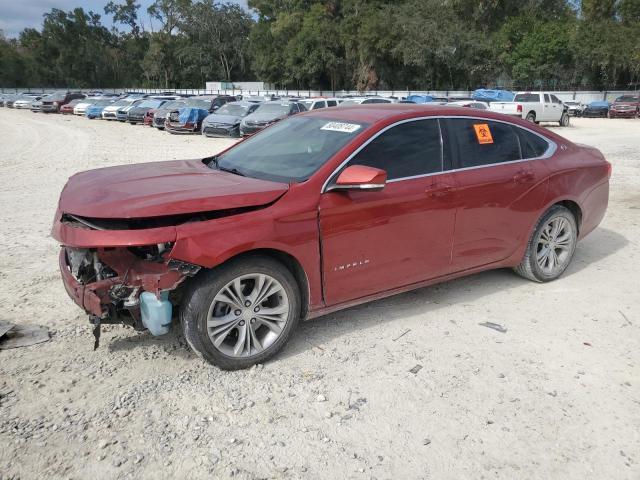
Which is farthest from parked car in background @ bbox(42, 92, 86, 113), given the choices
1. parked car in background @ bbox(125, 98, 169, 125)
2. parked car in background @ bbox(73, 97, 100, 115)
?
parked car in background @ bbox(125, 98, 169, 125)

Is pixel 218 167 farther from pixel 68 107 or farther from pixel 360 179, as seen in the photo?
pixel 68 107

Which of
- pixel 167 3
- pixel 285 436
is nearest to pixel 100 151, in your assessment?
pixel 285 436

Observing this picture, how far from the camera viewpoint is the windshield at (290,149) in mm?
3918

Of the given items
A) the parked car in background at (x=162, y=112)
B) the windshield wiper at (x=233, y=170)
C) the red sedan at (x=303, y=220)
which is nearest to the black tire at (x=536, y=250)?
the red sedan at (x=303, y=220)

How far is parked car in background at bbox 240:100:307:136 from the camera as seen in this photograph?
63.4ft

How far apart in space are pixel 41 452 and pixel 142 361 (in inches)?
37.9

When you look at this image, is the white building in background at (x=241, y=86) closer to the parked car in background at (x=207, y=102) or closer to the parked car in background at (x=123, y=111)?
the parked car in background at (x=123, y=111)

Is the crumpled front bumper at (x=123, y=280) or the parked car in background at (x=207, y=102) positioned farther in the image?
the parked car in background at (x=207, y=102)

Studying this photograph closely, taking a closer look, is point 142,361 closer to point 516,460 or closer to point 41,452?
point 41,452

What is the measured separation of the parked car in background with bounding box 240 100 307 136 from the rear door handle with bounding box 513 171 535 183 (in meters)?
15.0

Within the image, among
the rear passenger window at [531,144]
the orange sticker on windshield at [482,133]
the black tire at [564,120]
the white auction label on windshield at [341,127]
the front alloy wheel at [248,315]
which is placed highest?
the white auction label on windshield at [341,127]

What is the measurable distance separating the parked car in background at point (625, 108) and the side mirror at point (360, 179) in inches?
1457

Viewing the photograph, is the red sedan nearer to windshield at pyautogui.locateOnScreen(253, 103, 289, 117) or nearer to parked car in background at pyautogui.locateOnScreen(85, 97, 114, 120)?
→ windshield at pyautogui.locateOnScreen(253, 103, 289, 117)

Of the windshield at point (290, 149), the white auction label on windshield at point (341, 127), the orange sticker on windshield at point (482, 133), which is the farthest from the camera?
the orange sticker on windshield at point (482, 133)
